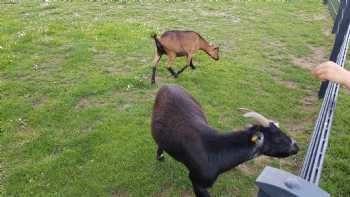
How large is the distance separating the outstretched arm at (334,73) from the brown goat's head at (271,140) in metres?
0.87

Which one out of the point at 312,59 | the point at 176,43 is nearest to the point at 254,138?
the point at 176,43

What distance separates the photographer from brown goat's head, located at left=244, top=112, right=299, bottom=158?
4.37 meters

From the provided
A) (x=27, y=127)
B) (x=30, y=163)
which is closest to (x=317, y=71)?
(x=30, y=163)

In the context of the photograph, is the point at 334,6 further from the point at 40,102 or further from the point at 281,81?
the point at 40,102

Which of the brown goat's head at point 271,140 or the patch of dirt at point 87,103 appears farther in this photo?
the patch of dirt at point 87,103

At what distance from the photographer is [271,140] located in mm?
4441

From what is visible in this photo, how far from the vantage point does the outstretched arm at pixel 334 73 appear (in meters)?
3.61

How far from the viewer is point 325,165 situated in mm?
5562

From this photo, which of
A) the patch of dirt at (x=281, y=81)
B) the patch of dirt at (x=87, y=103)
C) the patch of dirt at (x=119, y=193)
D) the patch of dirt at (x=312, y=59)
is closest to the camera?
the patch of dirt at (x=119, y=193)

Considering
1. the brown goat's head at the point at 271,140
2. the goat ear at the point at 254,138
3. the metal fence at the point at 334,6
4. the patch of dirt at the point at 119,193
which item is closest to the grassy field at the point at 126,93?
the patch of dirt at the point at 119,193

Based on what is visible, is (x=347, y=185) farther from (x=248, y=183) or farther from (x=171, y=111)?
(x=171, y=111)

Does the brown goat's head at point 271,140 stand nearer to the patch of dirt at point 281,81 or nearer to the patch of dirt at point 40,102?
the patch of dirt at point 281,81

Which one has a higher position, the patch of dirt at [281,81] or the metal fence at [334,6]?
the metal fence at [334,6]

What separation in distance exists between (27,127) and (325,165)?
15.1 feet
